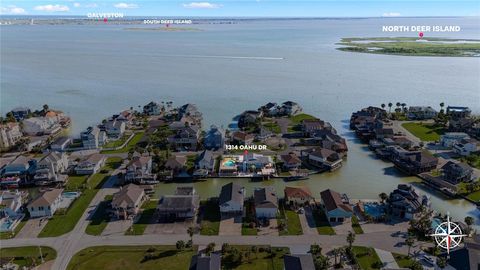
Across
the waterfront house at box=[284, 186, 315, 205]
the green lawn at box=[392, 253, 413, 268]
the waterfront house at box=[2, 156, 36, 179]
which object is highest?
the waterfront house at box=[2, 156, 36, 179]

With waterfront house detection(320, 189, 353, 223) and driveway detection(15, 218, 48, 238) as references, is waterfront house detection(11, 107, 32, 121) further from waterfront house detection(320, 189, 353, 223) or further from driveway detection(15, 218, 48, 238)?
waterfront house detection(320, 189, 353, 223)

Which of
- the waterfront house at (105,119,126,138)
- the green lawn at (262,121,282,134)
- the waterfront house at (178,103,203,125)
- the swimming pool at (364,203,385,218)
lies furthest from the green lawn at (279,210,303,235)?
the waterfront house at (105,119,126,138)

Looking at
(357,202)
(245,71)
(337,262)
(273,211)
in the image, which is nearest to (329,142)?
(357,202)

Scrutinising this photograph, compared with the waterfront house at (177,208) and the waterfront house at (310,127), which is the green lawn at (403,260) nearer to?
the waterfront house at (177,208)

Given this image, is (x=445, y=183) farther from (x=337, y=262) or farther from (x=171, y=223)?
(x=171, y=223)

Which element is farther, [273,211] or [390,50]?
[390,50]

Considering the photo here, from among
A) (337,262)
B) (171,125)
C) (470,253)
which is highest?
(171,125)

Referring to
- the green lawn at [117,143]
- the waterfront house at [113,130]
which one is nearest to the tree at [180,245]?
the green lawn at [117,143]
